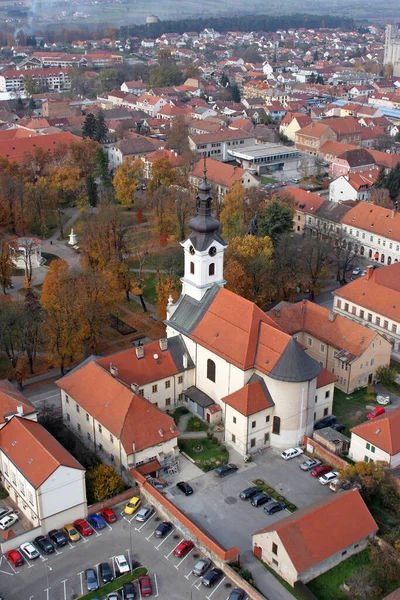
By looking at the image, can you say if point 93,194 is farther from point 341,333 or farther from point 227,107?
point 227,107

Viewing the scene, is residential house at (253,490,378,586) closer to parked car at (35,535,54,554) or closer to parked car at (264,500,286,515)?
parked car at (264,500,286,515)

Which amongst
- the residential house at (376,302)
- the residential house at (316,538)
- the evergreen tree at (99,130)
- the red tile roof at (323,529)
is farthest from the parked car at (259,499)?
the evergreen tree at (99,130)

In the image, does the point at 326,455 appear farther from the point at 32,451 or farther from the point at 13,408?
the point at 13,408

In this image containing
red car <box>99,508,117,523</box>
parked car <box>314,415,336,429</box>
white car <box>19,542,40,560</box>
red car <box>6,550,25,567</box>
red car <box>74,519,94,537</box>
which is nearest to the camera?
red car <box>6,550,25,567</box>

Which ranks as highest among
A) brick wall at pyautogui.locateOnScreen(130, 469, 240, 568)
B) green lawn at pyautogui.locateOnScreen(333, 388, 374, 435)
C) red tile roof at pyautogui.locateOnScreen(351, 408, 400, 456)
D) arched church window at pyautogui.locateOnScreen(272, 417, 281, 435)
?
A: red tile roof at pyautogui.locateOnScreen(351, 408, 400, 456)

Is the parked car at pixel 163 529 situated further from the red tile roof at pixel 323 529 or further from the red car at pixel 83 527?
the red tile roof at pixel 323 529

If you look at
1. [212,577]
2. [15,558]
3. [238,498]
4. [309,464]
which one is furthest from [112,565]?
[309,464]

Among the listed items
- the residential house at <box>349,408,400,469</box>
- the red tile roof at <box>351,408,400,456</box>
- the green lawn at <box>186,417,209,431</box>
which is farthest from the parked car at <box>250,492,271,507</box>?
the green lawn at <box>186,417,209,431</box>

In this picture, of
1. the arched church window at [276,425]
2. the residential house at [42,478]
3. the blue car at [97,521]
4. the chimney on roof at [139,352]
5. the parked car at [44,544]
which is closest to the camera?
the parked car at [44,544]
